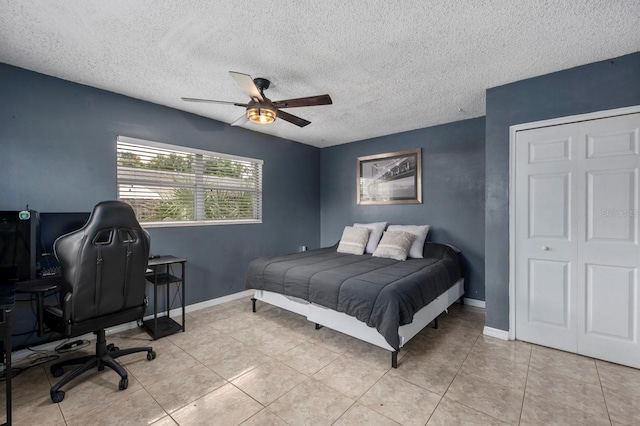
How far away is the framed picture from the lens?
172 inches

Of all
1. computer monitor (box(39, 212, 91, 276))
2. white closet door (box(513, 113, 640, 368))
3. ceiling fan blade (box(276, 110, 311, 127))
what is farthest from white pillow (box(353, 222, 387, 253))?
computer monitor (box(39, 212, 91, 276))

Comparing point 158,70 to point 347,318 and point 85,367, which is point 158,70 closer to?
point 85,367

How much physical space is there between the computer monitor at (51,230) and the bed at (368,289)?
1835mm

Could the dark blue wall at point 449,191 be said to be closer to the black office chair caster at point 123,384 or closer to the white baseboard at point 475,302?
the white baseboard at point 475,302

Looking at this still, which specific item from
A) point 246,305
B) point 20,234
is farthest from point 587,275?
point 20,234

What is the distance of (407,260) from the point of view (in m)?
3.62

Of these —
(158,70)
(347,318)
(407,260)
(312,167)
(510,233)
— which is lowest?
(347,318)

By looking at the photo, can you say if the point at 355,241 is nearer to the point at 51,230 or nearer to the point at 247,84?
the point at 247,84

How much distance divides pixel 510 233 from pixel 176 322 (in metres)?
3.79

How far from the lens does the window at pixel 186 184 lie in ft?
10.3

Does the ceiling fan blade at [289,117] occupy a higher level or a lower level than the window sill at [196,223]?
higher

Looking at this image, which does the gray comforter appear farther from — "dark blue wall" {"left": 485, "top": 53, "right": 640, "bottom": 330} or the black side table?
the black side table

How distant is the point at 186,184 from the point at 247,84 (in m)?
1.94

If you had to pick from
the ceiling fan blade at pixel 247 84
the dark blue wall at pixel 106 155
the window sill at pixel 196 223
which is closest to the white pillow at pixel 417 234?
the dark blue wall at pixel 106 155
